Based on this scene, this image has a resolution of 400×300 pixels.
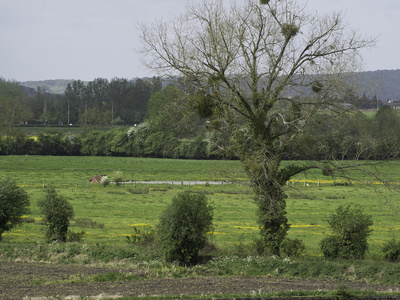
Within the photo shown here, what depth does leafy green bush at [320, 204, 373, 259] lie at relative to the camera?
20.5 m

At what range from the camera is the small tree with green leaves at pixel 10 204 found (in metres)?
25.5

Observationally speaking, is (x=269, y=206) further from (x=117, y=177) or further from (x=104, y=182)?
(x=117, y=177)

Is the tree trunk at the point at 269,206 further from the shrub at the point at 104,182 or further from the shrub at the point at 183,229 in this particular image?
the shrub at the point at 104,182

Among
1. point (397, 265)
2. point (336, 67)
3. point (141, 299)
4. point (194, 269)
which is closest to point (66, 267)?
point (194, 269)

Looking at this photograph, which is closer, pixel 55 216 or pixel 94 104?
pixel 55 216

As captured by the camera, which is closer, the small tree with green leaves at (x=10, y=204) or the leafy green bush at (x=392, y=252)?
the leafy green bush at (x=392, y=252)

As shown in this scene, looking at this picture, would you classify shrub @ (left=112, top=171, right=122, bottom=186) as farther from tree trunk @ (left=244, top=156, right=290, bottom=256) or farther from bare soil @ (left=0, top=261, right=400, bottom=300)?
bare soil @ (left=0, top=261, right=400, bottom=300)

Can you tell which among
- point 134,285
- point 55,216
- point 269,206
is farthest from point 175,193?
point 134,285

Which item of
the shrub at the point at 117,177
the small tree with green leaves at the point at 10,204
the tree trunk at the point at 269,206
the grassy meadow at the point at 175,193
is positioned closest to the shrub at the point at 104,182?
the grassy meadow at the point at 175,193

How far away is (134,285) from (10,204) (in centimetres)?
1272

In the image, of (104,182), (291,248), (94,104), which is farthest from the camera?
(94,104)

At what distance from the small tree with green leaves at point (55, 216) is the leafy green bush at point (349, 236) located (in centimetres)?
1325

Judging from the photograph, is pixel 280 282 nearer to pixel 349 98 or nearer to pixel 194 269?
pixel 194 269

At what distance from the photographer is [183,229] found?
2000cm
